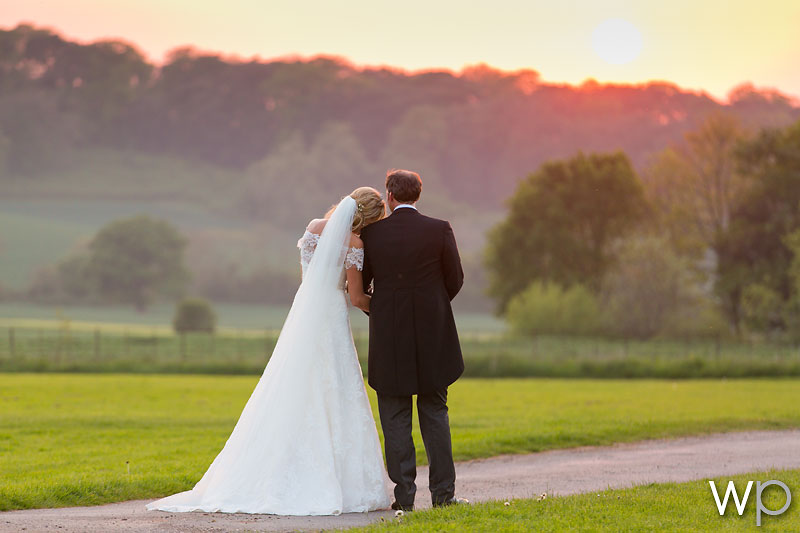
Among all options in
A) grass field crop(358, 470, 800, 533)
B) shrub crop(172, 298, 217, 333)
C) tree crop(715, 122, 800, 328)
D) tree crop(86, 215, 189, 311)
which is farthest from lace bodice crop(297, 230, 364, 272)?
tree crop(86, 215, 189, 311)

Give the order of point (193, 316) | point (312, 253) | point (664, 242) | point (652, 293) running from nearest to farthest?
point (312, 253)
point (652, 293)
point (664, 242)
point (193, 316)

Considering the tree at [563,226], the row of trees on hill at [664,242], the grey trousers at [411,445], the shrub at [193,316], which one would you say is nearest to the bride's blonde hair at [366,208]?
the grey trousers at [411,445]

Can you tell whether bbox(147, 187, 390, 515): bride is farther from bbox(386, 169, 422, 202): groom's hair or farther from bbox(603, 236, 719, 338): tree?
bbox(603, 236, 719, 338): tree

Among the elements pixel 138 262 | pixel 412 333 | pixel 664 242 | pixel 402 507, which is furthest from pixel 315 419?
pixel 138 262

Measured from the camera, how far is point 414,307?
28.5 feet

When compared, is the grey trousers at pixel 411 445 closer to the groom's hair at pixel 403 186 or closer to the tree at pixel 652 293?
the groom's hair at pixel 403 186

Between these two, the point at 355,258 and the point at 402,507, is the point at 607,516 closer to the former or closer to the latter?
the point at 402,507

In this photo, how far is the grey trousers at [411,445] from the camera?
870 cm

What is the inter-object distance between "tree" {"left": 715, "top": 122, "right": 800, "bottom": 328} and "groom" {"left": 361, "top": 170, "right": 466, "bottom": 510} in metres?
56.4

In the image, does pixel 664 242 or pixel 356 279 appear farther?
pixel 664 242

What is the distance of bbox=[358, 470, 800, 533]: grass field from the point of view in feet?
25.4

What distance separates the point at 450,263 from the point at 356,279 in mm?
868

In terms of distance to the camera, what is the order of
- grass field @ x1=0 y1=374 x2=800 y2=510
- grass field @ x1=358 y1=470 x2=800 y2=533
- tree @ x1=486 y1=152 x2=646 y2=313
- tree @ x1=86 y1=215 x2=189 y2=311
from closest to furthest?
1. grass field @ x1=358 y1=470 x2=800 y2=533
2. grass field @ x1=0 y1=374 x2=800 y2=510
3. tree @ x1=486 y1=152 x2=646 y2=313
4. tree @ x1=86 y1=215 x2=189 y2=311

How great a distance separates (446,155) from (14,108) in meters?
83.6
